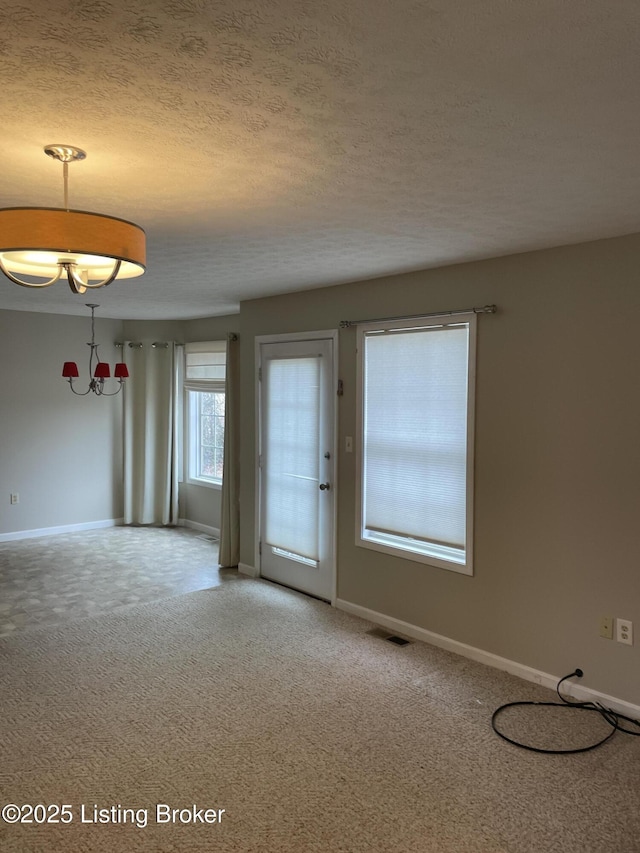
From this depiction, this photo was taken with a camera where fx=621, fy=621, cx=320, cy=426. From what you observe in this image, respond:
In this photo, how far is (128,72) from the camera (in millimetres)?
1471

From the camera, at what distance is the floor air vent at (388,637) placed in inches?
156

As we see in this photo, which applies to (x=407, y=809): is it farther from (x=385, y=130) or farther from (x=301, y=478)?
(x=301, y=478)

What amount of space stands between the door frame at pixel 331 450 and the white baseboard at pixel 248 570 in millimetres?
20

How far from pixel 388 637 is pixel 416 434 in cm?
133

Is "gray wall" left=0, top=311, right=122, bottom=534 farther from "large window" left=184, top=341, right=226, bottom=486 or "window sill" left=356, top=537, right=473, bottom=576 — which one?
"window sill" left=356, top=537, right=473, bottom=576

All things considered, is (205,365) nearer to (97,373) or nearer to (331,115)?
(97,373)

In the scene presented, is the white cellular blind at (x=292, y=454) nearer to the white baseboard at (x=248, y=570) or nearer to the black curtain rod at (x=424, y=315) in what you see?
the white baseboard at (x=248, y=570)

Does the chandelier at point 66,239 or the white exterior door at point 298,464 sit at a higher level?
the chandelier at point 66,239

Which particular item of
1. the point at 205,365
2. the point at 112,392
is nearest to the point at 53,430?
the point at 112,392

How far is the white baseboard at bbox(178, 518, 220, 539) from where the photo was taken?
688 centimetres

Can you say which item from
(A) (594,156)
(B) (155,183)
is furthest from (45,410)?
(A) (594,156)

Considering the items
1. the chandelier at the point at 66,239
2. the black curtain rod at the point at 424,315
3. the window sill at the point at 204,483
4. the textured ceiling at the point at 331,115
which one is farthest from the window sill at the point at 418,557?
the window sill at the point at 204,483

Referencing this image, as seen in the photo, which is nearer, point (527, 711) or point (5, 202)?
point (5, 202)

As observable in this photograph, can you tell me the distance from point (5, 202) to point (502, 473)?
2.80m
